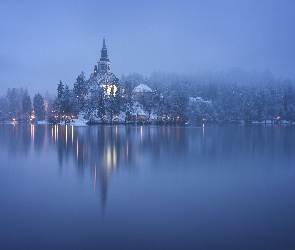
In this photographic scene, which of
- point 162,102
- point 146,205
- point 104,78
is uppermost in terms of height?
point 104,78

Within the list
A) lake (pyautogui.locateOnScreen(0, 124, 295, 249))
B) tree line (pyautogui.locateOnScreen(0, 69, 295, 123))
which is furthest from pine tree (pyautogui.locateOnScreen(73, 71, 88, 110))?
lake (pyautogui.locateOnScreen(0, 124, 295, 249))

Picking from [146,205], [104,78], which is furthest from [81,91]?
[146,205]

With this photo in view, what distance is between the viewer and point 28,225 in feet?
27.2

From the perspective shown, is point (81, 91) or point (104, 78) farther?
point (104, 78)

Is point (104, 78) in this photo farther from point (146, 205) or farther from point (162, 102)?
point (146, 205)

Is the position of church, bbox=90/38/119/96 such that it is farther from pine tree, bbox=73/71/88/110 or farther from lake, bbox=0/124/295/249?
lake, bbox=0/124/295/249

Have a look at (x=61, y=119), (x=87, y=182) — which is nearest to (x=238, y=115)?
(x=61, y=119)

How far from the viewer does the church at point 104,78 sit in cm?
9544

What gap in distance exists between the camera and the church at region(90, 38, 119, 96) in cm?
9544

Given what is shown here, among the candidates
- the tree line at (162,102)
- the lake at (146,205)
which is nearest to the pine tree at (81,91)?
the tree line at (162,102)

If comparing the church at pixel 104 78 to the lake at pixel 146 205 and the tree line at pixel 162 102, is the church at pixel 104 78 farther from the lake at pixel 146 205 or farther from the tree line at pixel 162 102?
the lake at pixel 146 205

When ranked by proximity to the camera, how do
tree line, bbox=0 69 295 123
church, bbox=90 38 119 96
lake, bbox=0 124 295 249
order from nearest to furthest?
lake, bbox=0 124 295 249, tree line, bbox=0 69 295 123, church, bbox=90 38 119 96

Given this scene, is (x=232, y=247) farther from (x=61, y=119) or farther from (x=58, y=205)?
(x=61, y=119)

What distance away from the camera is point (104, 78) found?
10175cm
